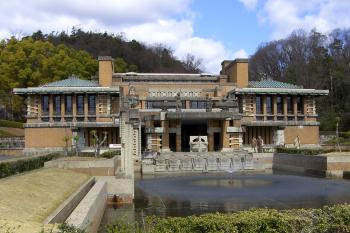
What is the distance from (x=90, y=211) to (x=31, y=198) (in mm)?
1517

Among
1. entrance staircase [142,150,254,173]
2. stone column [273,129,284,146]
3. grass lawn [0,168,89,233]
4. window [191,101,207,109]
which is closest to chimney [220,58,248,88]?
window [191,101,207,109]

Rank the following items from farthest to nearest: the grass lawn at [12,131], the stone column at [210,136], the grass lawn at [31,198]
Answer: the grass lawn at [12,131]
the stone column at [210,136]
the grass lawn at [31,198]

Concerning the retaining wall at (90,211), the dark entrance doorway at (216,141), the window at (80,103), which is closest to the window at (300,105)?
the dark entrance doorway at (216,141)

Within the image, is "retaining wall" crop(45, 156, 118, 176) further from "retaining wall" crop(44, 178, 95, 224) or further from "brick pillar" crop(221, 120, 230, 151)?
"brick pillar" crop(221, 120, 230, 151)

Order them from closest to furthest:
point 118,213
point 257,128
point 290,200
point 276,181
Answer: point 118,213
point 290,200
point 276,181
point 257,128

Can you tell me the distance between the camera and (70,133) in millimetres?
45625

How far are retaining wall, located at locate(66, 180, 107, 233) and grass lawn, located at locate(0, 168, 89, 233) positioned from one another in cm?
58

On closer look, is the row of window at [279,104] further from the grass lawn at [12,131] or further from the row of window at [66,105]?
the grass lawn at [12,131]

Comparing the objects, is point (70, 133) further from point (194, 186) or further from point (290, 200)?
point (290, 200)

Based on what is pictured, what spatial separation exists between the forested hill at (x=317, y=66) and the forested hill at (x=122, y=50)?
63.2 ft

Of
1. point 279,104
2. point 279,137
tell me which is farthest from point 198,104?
point 279,137

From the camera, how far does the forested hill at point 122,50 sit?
98.4 meters

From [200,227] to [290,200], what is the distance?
10.5 m

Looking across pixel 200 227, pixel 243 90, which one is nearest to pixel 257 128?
pixel 243 90
